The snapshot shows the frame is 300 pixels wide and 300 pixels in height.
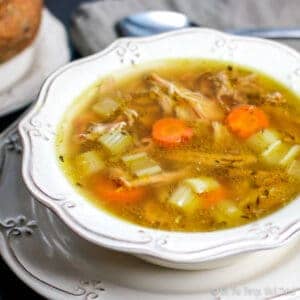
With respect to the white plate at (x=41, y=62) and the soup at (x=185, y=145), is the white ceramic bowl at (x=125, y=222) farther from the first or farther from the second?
the white plate at (x=41, y=62)

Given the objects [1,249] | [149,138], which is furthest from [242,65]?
[1,249]

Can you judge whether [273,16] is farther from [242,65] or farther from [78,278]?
[78,278]

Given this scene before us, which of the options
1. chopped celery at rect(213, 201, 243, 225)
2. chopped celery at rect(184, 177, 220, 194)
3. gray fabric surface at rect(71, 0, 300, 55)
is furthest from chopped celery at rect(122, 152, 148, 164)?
gray fabric surface at rect(71, 0, 300, 55)

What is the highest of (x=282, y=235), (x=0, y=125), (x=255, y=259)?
(x=282, y=235)

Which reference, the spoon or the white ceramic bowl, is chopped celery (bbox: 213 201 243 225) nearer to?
the white ceramic bowl

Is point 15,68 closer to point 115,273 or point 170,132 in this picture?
point 170,132

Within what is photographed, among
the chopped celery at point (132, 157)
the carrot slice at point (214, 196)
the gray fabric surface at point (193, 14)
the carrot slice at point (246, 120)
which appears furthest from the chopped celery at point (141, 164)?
the gray fabric surface at point (193, 14)

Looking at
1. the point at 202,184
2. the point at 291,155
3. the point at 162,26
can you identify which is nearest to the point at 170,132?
the point at 202,184
